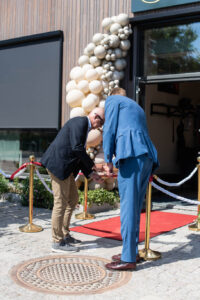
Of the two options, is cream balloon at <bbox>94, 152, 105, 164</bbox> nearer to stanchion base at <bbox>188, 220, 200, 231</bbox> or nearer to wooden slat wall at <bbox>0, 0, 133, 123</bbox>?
wooden slat wall at <bbox>0, 0, 133, 123</bbox>

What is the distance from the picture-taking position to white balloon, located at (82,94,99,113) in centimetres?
689

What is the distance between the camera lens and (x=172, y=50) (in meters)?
7.01

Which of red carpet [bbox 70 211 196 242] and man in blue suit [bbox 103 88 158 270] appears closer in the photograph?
man in blue suit [bbox 103 88 158 270]

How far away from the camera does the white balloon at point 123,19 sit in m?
7.02

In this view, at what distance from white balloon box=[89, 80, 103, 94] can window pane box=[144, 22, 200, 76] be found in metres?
1.00

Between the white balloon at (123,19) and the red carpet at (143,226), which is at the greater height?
the white balloon at (123,19)

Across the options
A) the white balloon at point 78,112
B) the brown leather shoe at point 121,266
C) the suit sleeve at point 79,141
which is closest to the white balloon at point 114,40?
the white balloon at point 78,112

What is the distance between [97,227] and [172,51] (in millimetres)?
3527

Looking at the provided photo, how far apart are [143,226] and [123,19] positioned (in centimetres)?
379

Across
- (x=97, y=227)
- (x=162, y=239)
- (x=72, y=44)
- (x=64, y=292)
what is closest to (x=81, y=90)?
(x=72, y=44)

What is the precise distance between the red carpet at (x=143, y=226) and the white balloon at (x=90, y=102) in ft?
6.74

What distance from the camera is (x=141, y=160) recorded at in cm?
393

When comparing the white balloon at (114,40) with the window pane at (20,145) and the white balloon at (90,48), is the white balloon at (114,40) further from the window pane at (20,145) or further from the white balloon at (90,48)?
the window pane at (20,145)

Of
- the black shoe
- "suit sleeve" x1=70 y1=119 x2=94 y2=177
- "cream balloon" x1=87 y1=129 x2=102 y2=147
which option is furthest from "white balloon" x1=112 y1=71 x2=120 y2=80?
the black shoe
